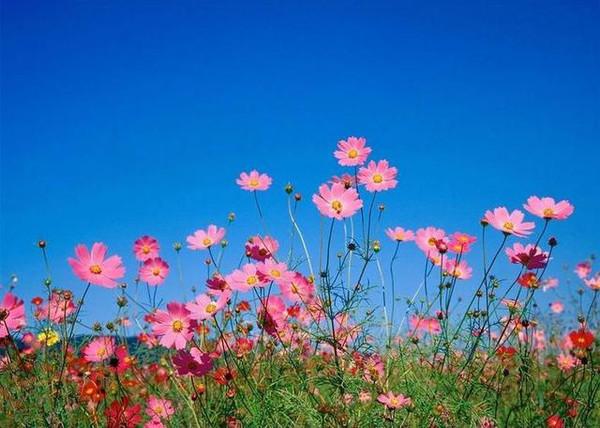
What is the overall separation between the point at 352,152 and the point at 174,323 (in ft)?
3.14

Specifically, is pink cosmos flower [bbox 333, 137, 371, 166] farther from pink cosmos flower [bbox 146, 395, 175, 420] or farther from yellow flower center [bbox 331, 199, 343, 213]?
pink cosmos flower [bbox 146, 395, 175, 420]

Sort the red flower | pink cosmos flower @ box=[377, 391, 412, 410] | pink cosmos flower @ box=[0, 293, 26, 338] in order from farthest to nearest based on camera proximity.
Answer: the red flower, pink cosmos flower @ box=[0, 293, 26, 338], pink cosmos flower @ box=[377, 391, 412, 410]

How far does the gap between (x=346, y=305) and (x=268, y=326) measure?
30 centimetres

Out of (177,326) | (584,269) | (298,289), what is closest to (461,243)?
(298,289)

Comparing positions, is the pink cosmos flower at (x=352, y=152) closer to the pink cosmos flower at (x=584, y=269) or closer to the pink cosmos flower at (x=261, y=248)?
the pink cosmos flower at (x=261, y=248)

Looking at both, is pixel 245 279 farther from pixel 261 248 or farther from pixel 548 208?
pixel 548 208

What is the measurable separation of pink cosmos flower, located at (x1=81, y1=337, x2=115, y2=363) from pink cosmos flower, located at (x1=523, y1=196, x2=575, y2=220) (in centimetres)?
173

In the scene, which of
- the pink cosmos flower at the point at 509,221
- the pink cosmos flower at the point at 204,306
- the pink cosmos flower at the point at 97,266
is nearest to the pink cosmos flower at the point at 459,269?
the pink cosmos flower at the point at 509,221

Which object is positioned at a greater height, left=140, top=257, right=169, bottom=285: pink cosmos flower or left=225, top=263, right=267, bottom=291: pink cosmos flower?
left=140, top=257, right=169, bottom=285: pink cosmos flower

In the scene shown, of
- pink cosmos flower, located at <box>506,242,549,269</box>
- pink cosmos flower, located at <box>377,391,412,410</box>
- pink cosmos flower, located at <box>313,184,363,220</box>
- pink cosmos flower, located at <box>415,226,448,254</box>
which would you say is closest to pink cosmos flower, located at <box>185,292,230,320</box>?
pink cosmos flower, located at <box>313,184,363,220</box>

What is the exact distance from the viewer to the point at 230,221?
9.56 feet

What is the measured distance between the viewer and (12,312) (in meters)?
1.97

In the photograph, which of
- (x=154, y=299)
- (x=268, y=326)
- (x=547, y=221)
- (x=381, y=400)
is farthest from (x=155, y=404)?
(x=547, y=221)

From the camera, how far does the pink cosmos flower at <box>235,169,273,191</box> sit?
8.27 ft
